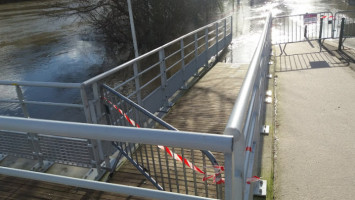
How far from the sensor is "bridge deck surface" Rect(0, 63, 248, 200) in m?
3.67

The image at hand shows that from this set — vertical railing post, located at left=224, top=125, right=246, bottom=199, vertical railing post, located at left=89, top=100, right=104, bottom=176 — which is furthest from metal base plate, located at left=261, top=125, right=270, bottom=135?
vertical railing post, located at left=224, top=125, right=246, bottom=199

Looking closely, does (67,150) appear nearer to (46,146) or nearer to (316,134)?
(46,146)

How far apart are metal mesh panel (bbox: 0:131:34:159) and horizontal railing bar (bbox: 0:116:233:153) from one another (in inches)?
119

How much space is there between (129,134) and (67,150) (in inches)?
115

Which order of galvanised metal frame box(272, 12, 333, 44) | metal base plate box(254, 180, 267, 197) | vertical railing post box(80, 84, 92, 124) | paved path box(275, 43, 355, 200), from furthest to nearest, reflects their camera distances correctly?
galvanised metal frame box(272, 12, 333, 44) < vertical railing post box(80, 84, 92, 124) < paved path box(275, 43, 355, 200) < metal base plate box(254, 180, 267, 197)

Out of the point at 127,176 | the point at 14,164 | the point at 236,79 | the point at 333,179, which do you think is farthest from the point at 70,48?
the point at 333,179

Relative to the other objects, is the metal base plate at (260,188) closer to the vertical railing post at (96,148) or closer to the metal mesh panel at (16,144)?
the vertical railing post at (96,148)

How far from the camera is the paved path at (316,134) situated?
11.3ft

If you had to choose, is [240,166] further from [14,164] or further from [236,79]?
[236,79]

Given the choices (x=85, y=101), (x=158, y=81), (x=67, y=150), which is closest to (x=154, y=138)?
(x=85, y=101)

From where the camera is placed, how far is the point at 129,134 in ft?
4.39

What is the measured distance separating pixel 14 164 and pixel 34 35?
26.0 meters

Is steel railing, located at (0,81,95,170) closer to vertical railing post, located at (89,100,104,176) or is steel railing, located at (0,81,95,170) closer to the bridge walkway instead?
vertical railing post, located at (89,100,104,176)

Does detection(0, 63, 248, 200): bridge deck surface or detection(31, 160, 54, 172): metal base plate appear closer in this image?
detection(0, 63, 248, 200): bridge deck surface
